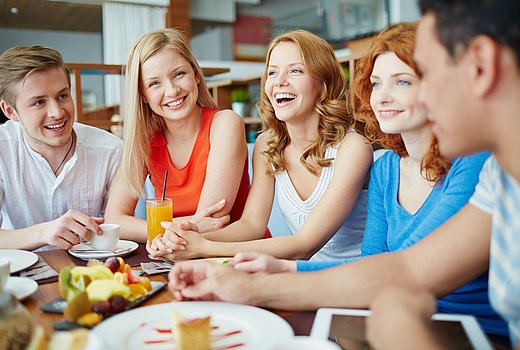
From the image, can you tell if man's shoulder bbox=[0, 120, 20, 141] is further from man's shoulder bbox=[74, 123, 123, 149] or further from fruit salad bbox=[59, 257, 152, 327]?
fruit salad bbox=[59, 257, 152, 327]

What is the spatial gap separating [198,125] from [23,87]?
62cm

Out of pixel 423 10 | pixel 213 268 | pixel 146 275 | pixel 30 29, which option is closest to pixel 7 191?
pixel 146 275

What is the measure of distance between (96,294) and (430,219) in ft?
2.22

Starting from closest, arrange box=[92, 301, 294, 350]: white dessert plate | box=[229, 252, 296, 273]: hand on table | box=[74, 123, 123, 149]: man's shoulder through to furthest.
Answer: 1. box=[92, 301, 294, 350]: white dessert plate
2. box=[229, 252, 296, 273]: hand on table
3. box=[74, 123, 123, 149]: man's shoulder

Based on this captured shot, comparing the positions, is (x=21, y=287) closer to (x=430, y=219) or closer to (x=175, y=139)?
(x=430, y=219)

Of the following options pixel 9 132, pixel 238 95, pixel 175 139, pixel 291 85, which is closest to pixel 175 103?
pixel 175 139

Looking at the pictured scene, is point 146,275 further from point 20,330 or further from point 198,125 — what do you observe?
point 198,125

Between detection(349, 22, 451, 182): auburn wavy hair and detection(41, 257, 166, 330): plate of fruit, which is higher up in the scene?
detection(349, 22, 451, 182): auburn wavy hair

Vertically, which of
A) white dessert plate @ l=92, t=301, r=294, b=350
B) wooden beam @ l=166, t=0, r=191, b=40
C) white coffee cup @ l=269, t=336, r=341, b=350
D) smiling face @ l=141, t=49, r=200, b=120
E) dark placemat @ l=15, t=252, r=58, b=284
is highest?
wooden beam @ l=166, t=0, r=191, b=40

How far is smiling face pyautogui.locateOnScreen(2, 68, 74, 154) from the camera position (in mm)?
1763

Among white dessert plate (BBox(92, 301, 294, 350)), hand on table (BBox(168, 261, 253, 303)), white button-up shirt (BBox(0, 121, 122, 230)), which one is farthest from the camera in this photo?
white button-up shirt (BBox(0, 121, 122, 230))

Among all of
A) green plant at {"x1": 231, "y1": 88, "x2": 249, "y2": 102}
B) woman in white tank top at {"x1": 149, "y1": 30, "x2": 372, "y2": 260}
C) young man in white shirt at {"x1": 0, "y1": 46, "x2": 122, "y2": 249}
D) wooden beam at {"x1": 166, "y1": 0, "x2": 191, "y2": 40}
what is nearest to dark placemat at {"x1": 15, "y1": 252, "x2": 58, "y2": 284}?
woman in white tank top at {"x1": 149, "y1": 30, "x2": 372, "y2": 260}

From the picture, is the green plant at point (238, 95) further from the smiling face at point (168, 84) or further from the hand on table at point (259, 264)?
the hand on table at point (259, 264)

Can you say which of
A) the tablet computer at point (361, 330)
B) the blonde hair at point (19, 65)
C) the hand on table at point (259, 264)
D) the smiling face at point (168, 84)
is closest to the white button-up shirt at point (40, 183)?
the blonde hair at point (19, 65)
